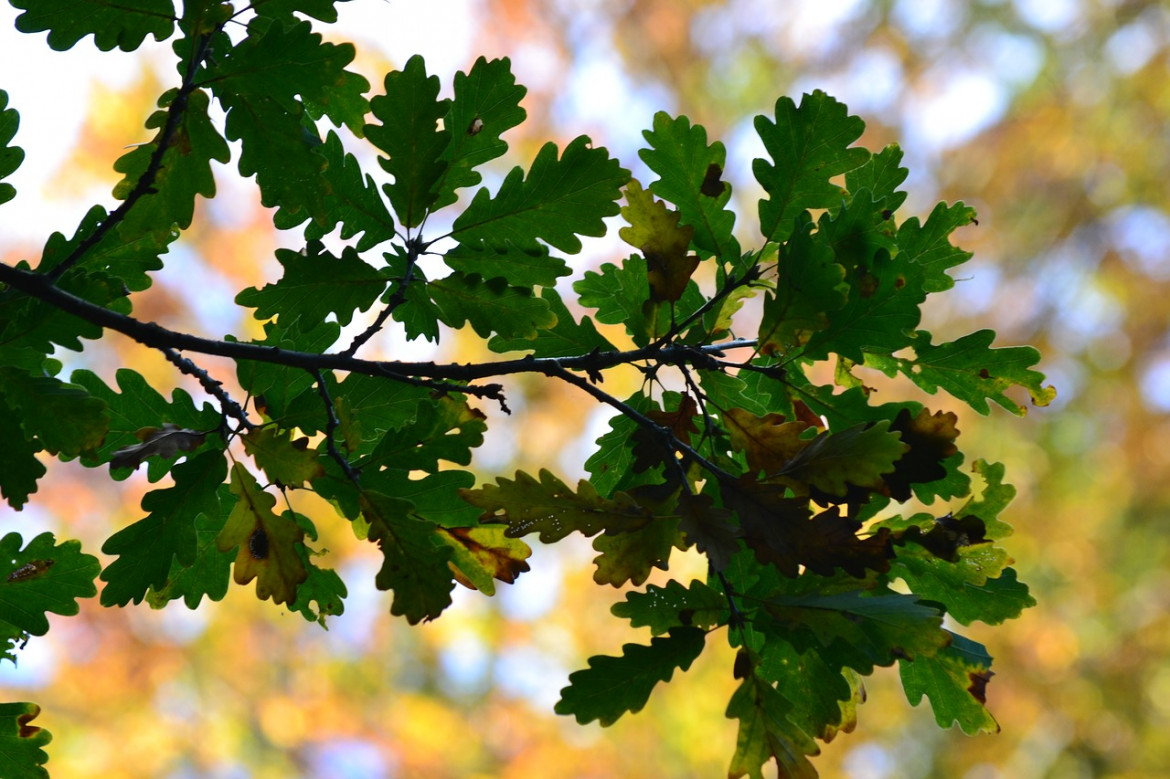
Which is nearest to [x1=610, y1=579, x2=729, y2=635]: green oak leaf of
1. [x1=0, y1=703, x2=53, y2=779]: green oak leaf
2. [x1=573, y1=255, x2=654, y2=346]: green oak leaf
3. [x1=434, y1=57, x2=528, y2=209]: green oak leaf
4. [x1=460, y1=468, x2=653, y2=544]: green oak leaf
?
[x1=460, y1=468, x2=653, y2=544]: green oak leaf

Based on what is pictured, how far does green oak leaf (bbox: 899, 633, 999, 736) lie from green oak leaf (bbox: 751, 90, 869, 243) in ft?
1.46

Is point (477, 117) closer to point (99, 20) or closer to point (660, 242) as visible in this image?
point (660, 242)

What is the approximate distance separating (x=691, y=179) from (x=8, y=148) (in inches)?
26.4

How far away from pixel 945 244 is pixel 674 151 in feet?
1.06

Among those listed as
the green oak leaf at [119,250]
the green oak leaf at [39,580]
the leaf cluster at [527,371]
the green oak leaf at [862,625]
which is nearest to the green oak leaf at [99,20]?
the leaf cluster at [527,371]

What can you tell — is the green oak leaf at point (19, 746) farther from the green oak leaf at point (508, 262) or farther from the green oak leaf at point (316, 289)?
the green oak leaf at point (508, 262)

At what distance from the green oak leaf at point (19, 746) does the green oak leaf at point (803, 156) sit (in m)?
0.94

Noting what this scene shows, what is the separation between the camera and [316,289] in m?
0.96

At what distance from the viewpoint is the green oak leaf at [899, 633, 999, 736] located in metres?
0.93

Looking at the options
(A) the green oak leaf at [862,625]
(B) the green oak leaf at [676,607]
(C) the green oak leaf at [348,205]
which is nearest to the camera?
(A) the green oak leaf at [862,625]

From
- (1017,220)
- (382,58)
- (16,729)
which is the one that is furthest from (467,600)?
(16,729)

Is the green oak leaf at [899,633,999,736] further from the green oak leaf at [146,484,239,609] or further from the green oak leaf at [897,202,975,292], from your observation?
the green oak leaf at [146,484,239,609]

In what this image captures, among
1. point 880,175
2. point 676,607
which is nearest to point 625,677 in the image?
point 676,607

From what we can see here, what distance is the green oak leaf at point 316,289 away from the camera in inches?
37.3
